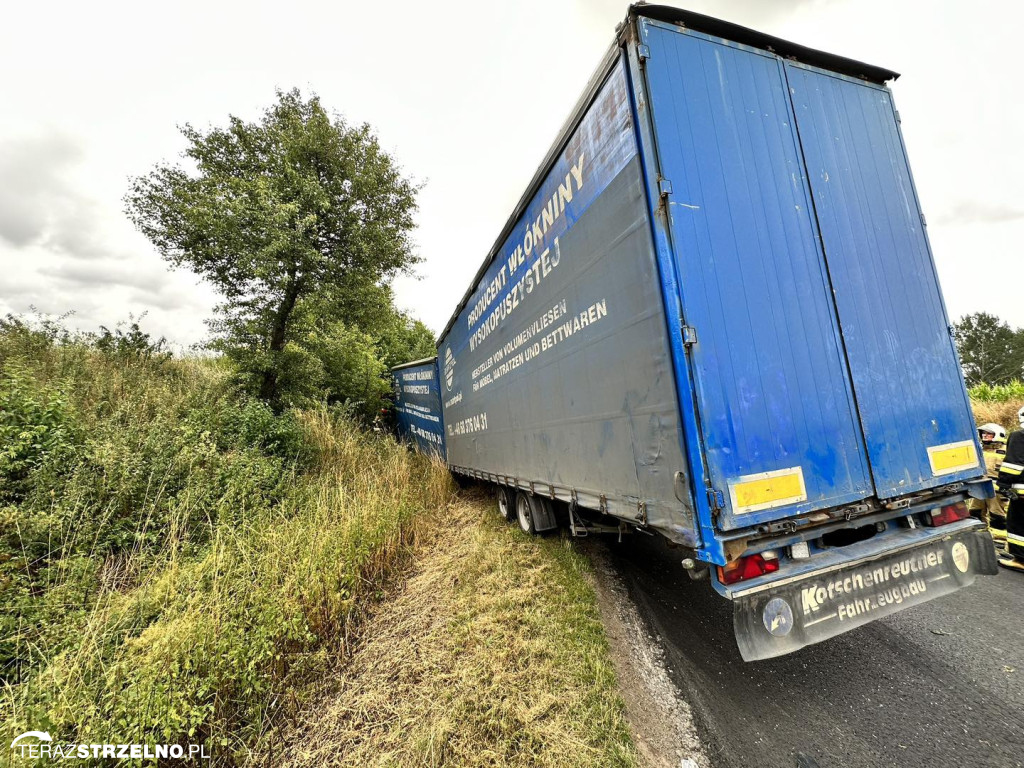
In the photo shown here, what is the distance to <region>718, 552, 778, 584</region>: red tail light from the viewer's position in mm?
2064

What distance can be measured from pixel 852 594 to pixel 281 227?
987 cm

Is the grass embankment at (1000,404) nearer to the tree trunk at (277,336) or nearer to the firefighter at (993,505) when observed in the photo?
the firefighter at (993,505)

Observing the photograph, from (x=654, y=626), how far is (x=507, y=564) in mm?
1603

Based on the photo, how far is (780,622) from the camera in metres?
2.12

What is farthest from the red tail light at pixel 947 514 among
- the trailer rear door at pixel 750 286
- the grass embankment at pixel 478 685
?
the grass embankment at pixel 478 685

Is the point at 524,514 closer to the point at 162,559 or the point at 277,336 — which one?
the point at 162,559

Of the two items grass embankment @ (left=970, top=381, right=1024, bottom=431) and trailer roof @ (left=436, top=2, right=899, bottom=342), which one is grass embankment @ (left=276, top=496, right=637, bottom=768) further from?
grass embankment @ (left=970, top=381, right=1024, bottom=431)

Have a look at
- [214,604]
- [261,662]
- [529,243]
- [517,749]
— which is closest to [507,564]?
[517,749]

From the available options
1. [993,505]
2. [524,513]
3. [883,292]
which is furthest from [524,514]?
[993,505]

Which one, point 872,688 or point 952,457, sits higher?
point 952,457

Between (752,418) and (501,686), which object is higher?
(752,418)

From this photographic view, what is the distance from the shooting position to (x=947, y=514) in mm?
2637

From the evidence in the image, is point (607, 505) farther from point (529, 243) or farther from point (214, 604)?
point (214, 604)

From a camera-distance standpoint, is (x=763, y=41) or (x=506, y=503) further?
(x=506, y=503)
